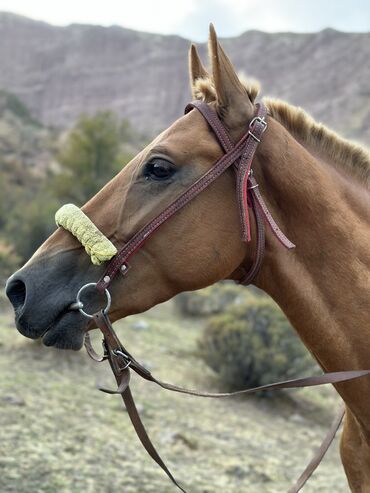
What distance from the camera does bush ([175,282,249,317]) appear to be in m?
11.6

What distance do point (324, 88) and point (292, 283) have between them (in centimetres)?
4962

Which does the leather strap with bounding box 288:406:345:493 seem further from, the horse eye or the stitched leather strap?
the horse eye

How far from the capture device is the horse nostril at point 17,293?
6.39 feet

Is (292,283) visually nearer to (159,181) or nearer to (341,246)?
(341,246)

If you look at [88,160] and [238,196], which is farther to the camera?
[88,160]

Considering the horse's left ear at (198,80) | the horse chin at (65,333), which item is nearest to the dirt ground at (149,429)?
the horse chin at (65,333)

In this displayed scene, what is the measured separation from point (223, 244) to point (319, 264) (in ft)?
1.26

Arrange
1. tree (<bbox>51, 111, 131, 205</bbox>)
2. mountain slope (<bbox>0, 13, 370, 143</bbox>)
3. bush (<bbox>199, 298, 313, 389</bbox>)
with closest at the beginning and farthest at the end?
1. bush (<bbox>199, 298, 313, 389</bbox>)
2. tree (<bbox>51, 111, 131, 205</bbox>)
3. mountain slope (<bbox>0, 13, 370, 143</bbox>)

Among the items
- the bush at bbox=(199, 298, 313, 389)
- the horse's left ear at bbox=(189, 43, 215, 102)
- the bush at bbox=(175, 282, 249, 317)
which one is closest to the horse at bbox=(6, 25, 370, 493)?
the horse's left ear at bbox=(189, 43, 215, 102)

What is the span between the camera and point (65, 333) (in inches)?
77.6

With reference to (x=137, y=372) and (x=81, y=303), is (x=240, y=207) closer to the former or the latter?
(x=81, y=303)

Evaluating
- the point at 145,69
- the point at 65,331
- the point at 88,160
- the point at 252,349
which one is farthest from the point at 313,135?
the point at 145,69

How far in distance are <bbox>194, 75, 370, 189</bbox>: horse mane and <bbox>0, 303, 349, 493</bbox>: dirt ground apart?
3.09 meters

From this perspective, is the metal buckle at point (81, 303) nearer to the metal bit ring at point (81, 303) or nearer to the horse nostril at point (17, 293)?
the metal bit ring at point (81, 303)
